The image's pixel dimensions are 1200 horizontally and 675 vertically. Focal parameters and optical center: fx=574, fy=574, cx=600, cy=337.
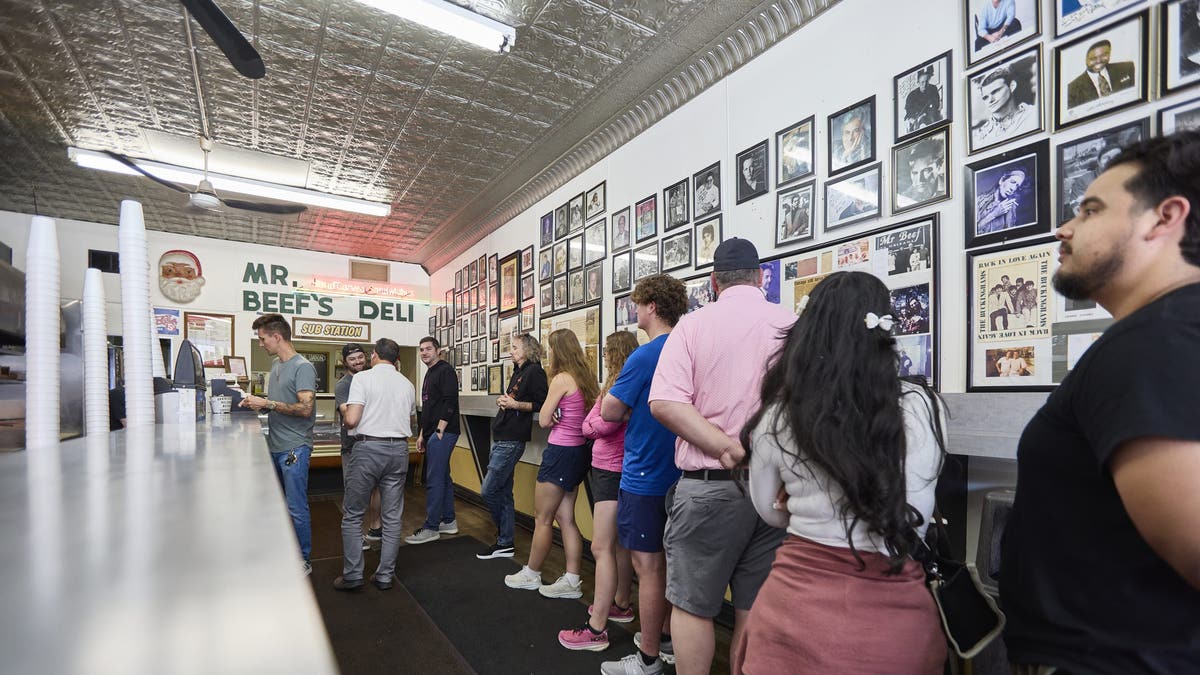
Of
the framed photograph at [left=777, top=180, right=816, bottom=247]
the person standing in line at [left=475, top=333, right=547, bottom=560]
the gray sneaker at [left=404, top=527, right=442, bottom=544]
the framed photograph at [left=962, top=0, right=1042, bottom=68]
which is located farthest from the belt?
the gray sneaker at [left=404, top=527, right=442, bottom=544]

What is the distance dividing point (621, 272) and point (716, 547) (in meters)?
2.45

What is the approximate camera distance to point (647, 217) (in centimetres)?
375

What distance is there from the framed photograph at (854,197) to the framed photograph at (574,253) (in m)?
2.23

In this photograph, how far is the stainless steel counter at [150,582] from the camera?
10.3 inches

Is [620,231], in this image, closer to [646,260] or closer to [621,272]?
[621,272]

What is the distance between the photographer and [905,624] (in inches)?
44.2

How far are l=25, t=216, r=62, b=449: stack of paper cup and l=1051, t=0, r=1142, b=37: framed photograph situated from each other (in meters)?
2.89

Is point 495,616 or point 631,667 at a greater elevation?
point 631,667

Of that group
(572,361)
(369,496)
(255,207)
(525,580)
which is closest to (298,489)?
(369,496)

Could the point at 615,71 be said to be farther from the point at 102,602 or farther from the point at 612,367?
the point at 102,602

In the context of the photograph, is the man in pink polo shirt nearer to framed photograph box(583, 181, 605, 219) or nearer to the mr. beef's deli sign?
framed photograph box(583, 181, 605, 219)

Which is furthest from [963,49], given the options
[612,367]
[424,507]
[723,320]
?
[424,507]

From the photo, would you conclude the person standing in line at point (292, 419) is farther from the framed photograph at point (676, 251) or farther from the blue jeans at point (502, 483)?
the framed photograph at point (676, 251)

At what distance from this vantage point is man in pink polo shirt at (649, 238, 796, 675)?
179 centimetres
